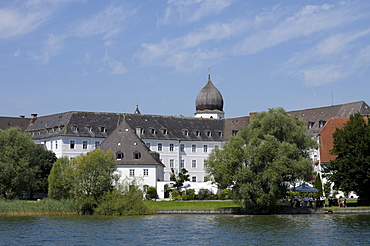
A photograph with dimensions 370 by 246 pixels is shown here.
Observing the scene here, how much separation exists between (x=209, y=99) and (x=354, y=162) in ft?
189

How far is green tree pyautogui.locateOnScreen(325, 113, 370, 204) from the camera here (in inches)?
2092

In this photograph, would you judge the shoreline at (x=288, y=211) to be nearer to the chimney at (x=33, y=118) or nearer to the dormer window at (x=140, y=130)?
the dormer window at (x=140, y=130)

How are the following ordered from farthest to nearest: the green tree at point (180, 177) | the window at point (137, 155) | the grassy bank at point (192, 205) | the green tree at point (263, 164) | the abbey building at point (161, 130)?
the abbey building at point (161, 130) < the green tree at point (180, 177) < the window at point (137, 155) < the grassy bank at point (192, 205) < the green tree at point (263, 164)

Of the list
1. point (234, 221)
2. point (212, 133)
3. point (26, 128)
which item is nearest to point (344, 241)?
point (234, 221)

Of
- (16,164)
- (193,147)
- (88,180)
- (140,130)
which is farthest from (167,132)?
→ (88,180)

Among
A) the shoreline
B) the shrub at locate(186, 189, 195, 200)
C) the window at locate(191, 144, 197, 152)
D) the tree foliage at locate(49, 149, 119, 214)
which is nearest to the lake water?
the shoreline

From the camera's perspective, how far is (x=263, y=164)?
51188mm

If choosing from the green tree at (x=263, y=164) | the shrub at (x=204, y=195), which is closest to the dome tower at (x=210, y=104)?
the shrub at (x=204, y=195)

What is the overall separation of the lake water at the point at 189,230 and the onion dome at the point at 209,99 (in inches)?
2339

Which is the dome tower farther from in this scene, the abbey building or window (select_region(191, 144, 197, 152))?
window (select_region(191, 144, 197, 152))

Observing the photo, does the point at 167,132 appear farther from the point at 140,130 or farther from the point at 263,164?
the point at 263,164

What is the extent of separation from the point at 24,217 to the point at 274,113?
23060mm

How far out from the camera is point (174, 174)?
87250mm

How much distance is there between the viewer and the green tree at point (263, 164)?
166ft
